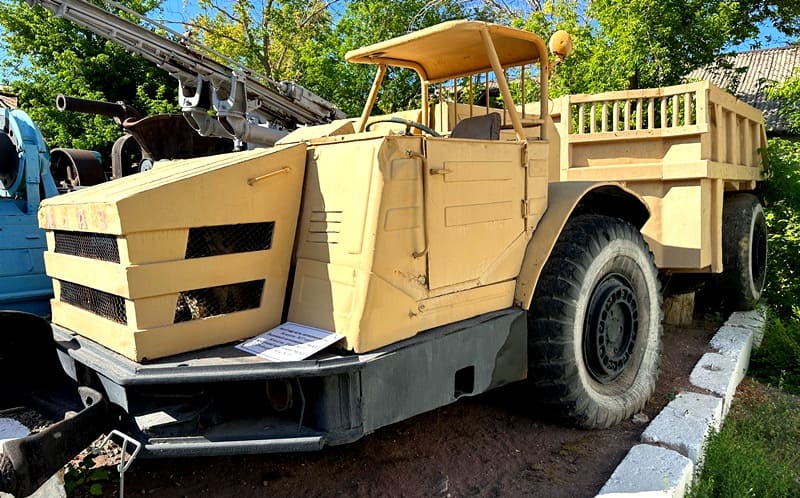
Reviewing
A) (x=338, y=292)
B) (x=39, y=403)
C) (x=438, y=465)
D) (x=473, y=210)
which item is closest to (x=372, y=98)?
(x=473, y=210)

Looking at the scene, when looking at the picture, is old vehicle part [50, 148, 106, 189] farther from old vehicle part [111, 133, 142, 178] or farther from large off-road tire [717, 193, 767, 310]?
large off-road tire [717, 193, 767, 310]

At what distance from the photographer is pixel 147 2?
18.6 meters

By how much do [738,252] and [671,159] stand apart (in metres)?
1.65

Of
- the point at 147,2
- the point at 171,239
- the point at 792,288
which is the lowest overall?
the point at 792,288

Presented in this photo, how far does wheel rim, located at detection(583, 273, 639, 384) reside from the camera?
11.3 ft

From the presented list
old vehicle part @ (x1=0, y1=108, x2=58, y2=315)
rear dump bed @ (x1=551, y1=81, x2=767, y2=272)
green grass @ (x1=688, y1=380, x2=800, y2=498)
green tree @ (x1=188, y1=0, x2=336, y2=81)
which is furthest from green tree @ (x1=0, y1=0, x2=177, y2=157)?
green grass @ (x1=688, y1=380, x2=800, y2=498)

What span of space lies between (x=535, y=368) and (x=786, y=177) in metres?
5.27

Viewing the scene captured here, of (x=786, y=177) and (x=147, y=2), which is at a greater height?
(x=147, y=2)

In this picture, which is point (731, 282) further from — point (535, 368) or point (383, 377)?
point (383, 377)

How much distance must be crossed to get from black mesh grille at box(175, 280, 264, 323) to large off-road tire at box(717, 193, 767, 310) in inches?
198

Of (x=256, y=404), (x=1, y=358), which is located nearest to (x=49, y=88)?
(x=1, y=358)

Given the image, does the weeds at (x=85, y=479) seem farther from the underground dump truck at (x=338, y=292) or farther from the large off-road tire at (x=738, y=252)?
the large off-road tire at (x=738, y=252)

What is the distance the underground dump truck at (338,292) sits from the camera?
2350mm

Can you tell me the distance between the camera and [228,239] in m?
2.59
